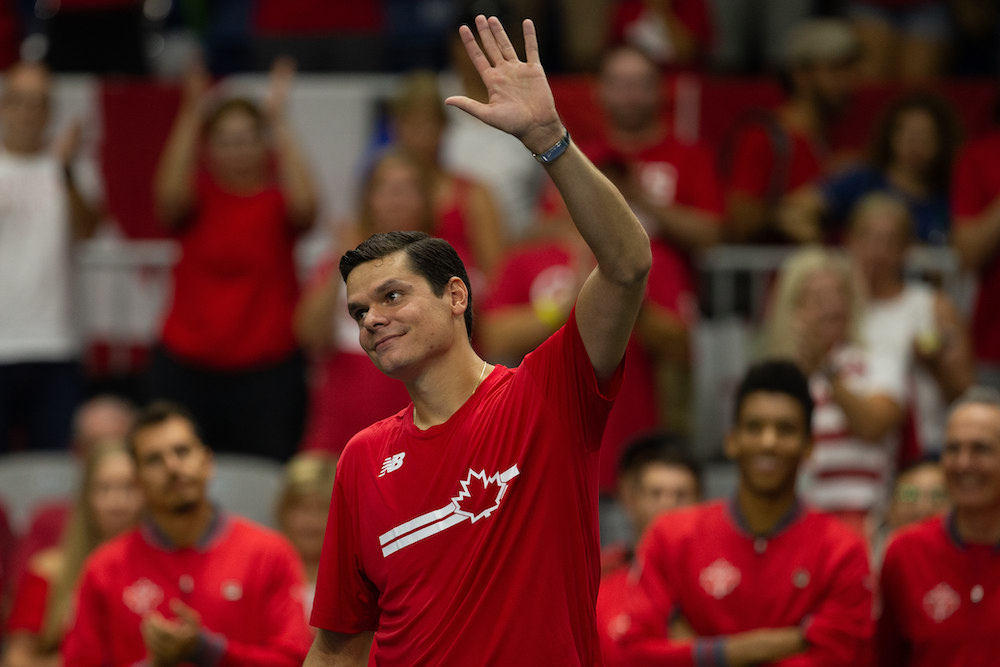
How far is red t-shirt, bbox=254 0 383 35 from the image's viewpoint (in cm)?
990

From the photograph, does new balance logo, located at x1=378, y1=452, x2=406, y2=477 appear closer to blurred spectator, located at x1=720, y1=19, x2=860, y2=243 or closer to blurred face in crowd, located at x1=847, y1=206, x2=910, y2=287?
blurred face in crowd, located at x1=847, y1=206, x2=910, y2=287

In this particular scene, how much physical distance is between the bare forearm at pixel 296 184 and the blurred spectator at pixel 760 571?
3075 millimetres

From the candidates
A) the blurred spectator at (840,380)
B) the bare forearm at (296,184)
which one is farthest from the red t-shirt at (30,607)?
the blurred spectator at (840,380)

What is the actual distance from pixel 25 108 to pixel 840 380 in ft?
14.5

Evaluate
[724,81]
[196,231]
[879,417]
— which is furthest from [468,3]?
[879,417]

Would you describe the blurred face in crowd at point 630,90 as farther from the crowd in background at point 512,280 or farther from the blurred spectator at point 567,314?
the blurred spectator at point 567,314

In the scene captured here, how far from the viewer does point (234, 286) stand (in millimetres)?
7730

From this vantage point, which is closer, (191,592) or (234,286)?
(191,592)

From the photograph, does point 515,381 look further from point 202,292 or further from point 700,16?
point 700,16

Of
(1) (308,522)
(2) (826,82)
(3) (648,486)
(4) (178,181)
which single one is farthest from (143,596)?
(2) (826,82)

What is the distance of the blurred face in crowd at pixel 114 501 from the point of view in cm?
669

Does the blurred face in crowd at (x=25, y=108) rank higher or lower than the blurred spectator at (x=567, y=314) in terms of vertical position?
higher

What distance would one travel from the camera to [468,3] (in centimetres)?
913

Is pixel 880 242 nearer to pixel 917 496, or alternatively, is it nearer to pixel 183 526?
pixel 917 496
